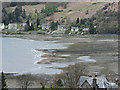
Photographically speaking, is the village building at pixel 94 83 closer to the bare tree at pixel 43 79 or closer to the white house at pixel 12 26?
the bare tree at pixel 43 79

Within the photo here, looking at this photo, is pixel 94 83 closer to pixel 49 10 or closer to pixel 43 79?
pixel 43 79

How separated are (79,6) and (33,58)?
57.8 m

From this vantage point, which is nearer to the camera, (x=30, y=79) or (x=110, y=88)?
(x=110, y=88)

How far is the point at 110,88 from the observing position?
10758 millimetres

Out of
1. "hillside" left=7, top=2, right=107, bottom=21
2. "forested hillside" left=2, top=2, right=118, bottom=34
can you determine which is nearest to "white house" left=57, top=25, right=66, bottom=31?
"forested hillside" left=2, top=2, right=118, bottom=34

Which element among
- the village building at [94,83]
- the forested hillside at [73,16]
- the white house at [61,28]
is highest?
the forested hillside at [73,16]

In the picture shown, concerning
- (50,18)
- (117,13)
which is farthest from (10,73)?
(50,18)

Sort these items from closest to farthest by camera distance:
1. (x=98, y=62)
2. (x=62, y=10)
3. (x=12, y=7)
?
1. (x=98, y=62)
2. (x=62, y=10)
3. (x=12, y=7)

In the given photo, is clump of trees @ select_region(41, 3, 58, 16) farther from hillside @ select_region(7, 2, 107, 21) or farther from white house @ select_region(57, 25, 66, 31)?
white house @ select_region(57, 25, 66, 31)

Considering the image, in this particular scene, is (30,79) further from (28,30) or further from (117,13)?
(117,13)

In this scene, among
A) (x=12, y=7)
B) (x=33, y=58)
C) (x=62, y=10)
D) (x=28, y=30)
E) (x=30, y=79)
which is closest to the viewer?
(x=30, y=79)

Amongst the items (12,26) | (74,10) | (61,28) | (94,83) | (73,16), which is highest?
(74,10)

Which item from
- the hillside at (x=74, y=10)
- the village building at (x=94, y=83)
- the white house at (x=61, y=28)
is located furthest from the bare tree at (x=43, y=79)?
the hillside at (x=74, y=10)

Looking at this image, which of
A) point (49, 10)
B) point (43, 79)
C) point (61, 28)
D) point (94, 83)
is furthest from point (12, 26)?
point (94, 83)
